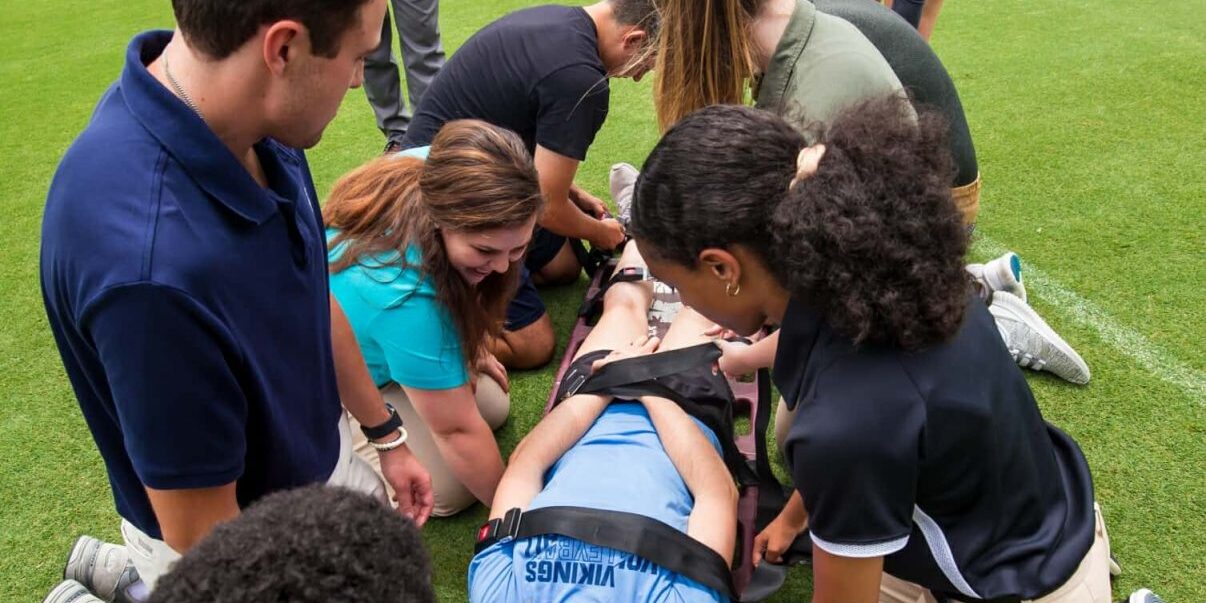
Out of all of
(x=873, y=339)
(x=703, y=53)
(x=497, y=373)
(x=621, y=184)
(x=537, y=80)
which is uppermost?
(x=703, y=53)

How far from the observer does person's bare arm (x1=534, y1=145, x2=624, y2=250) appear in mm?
2973

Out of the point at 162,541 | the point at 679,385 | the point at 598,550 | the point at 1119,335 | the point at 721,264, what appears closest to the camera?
the point at 721,264

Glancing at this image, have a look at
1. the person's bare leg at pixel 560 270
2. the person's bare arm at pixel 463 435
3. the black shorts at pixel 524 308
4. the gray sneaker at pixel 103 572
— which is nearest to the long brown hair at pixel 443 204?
the person's bare arm at pixel 463 435

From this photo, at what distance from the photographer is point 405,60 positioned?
502 cm

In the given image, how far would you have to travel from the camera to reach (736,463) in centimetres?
252

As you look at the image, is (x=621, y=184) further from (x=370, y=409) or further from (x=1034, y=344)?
(x=370, y=409)


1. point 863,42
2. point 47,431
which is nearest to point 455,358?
point 863,42

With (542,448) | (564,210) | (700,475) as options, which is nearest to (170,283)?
(542,448)

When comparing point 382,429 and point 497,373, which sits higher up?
point 382,429

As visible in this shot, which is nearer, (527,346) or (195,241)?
(195,241)

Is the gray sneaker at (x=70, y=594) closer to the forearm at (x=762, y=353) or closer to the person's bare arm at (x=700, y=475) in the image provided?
the person's bare arm at (x=700, y=475)

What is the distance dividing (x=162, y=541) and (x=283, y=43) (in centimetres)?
111

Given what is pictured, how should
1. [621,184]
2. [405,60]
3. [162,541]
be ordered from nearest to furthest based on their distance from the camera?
[162,541]
[621,184]
[405,60]

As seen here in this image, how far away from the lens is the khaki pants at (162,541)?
5.54 feet
